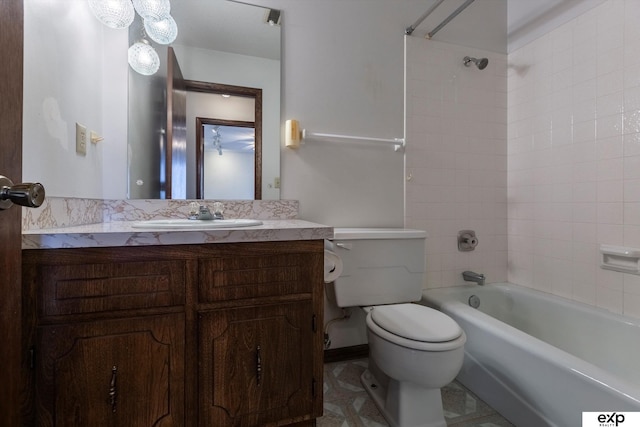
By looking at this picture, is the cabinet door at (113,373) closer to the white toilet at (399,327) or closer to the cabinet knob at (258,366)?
the cabinet knob at (258,366)

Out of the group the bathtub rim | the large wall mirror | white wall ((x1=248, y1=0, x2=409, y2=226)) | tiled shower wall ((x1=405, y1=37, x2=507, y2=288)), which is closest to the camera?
the bathtub rim

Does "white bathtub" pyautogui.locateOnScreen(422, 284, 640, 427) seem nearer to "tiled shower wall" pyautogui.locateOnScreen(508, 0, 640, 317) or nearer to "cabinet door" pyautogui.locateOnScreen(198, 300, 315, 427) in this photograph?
"tiled shower wall" pyautogui.locateOnScreen(508, 0, 640, 317)

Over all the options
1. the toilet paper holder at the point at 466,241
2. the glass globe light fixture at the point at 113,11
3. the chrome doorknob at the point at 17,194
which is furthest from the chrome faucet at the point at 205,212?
the toilet paper holder at the point at 466,241

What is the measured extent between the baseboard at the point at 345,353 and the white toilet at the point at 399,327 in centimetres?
17

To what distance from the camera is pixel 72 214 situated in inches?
42.4

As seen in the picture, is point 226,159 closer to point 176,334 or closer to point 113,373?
point 176,334

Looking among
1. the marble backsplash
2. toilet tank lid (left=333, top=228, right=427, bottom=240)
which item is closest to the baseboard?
toilet tank lid (left=333, top=228, right=427, bottom=240)

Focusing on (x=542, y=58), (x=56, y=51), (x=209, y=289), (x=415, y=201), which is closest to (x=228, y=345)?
(x=209, y=289)

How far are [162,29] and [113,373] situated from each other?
143 centimetres

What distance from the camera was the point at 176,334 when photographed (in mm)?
868

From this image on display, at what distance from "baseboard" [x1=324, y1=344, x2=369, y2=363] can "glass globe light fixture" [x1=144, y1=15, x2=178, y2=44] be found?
5.99 ft

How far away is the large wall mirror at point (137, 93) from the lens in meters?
1.00

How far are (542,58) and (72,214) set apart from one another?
267cm

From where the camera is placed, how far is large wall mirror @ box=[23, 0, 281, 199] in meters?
1.00
